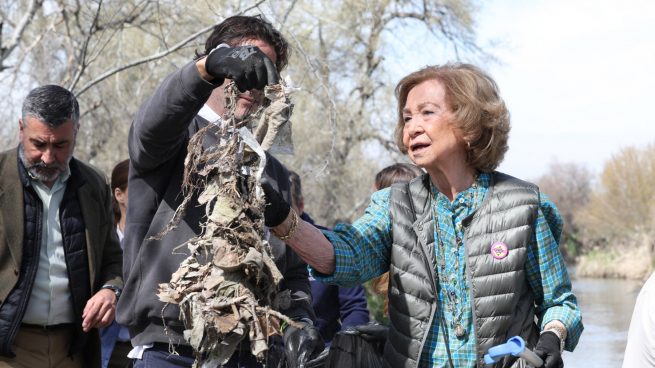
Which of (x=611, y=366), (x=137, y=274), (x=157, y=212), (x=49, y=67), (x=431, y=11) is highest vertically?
(x=431, y=11)

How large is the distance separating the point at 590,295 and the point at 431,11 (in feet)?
34.6

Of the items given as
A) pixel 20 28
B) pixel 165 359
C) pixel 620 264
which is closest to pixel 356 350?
pixel 165 359

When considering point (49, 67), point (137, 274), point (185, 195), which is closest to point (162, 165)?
point (185, 195)

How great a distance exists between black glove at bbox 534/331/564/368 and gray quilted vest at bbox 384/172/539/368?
0.10 m

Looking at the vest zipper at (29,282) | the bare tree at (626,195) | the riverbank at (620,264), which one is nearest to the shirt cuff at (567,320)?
the vest zipper at (29,282)

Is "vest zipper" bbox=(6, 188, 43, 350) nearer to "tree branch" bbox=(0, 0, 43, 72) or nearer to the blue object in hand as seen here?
the blue object in hand

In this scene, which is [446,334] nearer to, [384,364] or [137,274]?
[384,364]

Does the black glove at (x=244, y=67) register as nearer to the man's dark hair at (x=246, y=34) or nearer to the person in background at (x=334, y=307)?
the man's dark hair at (x=246, y=34)

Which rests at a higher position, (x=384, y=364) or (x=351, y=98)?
(x=351, y=98)

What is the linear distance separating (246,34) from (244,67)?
2.57 feet

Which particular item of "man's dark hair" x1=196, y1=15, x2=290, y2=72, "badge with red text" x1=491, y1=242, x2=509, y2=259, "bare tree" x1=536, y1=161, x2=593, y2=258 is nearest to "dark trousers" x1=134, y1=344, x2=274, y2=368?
"badge with red text" x1=491, y1=242, x2=509, y2=259

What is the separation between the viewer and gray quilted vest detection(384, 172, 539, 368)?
3369 millimetres

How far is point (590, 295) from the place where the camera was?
81.3 ft

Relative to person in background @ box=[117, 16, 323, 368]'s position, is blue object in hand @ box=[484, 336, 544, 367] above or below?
below
